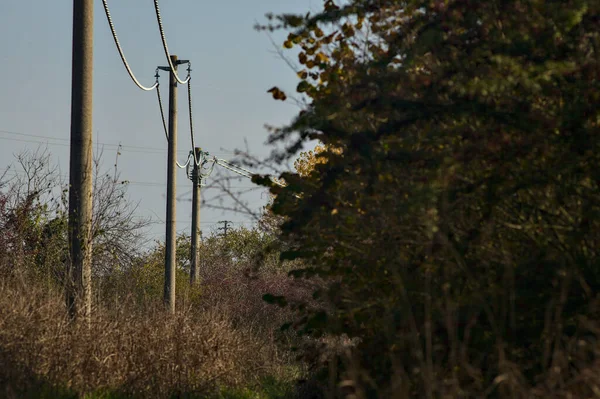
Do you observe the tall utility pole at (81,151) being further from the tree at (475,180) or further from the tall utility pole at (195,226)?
the tall utility pole at (195,226)

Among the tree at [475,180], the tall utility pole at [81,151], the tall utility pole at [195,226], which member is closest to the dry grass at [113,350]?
the tall utility pole at [81,151]

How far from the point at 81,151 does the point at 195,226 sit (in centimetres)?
1829

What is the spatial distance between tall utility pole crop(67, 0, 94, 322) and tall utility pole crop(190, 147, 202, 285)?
527 inches

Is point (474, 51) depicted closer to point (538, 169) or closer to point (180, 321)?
point (538, 169)

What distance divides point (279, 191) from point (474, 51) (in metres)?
2.55

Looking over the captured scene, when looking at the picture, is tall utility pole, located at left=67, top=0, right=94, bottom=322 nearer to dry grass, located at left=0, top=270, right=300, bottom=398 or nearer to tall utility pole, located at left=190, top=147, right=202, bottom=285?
dry grass, located at left=0, top=270, right=300, bottom=398

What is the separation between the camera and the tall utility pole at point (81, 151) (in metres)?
11.2

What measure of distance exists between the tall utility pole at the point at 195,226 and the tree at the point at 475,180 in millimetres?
17909

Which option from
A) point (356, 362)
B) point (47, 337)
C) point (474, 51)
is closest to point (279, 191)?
point (356, 362)

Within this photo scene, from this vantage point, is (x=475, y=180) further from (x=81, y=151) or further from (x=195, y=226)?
(x=195, y=226)

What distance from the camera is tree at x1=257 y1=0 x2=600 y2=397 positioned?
21.0ft

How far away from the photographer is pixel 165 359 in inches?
419

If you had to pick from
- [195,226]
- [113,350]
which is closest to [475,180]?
[113,350]

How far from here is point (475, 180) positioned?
6809 millimetres
